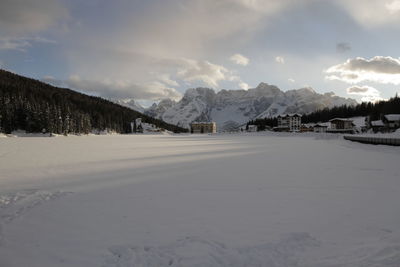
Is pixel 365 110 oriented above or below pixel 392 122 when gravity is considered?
above

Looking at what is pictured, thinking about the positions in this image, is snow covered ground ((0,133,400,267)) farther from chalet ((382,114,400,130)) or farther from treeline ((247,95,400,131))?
treeline ((247,95,400,131))

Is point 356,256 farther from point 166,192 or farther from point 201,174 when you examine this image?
point 201,174

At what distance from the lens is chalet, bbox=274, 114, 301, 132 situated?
562ft

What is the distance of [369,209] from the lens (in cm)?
827

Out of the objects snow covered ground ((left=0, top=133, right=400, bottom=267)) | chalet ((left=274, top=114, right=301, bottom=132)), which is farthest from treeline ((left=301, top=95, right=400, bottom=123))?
snow covered ground ((left=0, top=133, right=400, bottom=267))

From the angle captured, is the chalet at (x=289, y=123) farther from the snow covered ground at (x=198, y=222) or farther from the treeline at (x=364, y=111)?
the snow covered ground at (x=198, y=222)

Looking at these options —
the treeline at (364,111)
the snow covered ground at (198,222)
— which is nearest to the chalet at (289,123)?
the treeline at (364,111)

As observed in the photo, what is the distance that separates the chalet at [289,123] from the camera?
17138 cm

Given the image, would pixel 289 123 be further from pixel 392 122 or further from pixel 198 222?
pixel 198 222

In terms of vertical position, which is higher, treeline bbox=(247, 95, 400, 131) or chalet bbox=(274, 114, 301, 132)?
treeline bbox=(247, 95, 400, 131)

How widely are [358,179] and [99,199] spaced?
41.1 feet

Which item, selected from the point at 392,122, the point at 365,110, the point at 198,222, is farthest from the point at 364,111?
the point at 198,222

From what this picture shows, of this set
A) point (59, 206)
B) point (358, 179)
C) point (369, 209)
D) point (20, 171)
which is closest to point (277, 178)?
point (358, 179)

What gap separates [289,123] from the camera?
17500 cm
